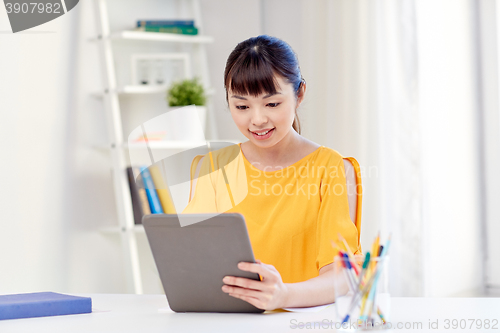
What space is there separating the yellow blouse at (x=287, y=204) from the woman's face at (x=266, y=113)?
0.46ft

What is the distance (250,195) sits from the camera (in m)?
1.53

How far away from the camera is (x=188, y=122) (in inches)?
98.7

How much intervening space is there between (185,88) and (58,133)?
1.91 feet

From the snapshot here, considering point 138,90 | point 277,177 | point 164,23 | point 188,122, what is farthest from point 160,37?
point 277,177

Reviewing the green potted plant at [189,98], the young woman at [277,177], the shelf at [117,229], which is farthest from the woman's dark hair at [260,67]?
the shelf at [117,229]

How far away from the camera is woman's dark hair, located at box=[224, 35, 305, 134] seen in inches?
53.6

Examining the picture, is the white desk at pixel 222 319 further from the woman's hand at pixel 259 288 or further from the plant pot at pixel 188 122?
the plant pot at pixel 188 122

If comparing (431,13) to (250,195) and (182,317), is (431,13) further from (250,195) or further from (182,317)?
(182,317)

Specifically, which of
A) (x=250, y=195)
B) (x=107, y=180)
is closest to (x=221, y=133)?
(x=107, y=180)

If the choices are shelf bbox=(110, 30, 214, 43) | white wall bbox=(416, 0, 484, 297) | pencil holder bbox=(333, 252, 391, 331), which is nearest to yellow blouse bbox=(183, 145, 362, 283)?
pencil holder bbox=(333, 252, 391, 331)

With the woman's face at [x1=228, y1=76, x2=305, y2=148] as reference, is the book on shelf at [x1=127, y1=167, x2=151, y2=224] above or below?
below

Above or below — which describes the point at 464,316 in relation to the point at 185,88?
below

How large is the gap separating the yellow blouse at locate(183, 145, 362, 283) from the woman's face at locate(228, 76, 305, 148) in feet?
0.46

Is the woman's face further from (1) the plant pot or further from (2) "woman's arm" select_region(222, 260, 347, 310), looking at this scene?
(1) the plant pot
